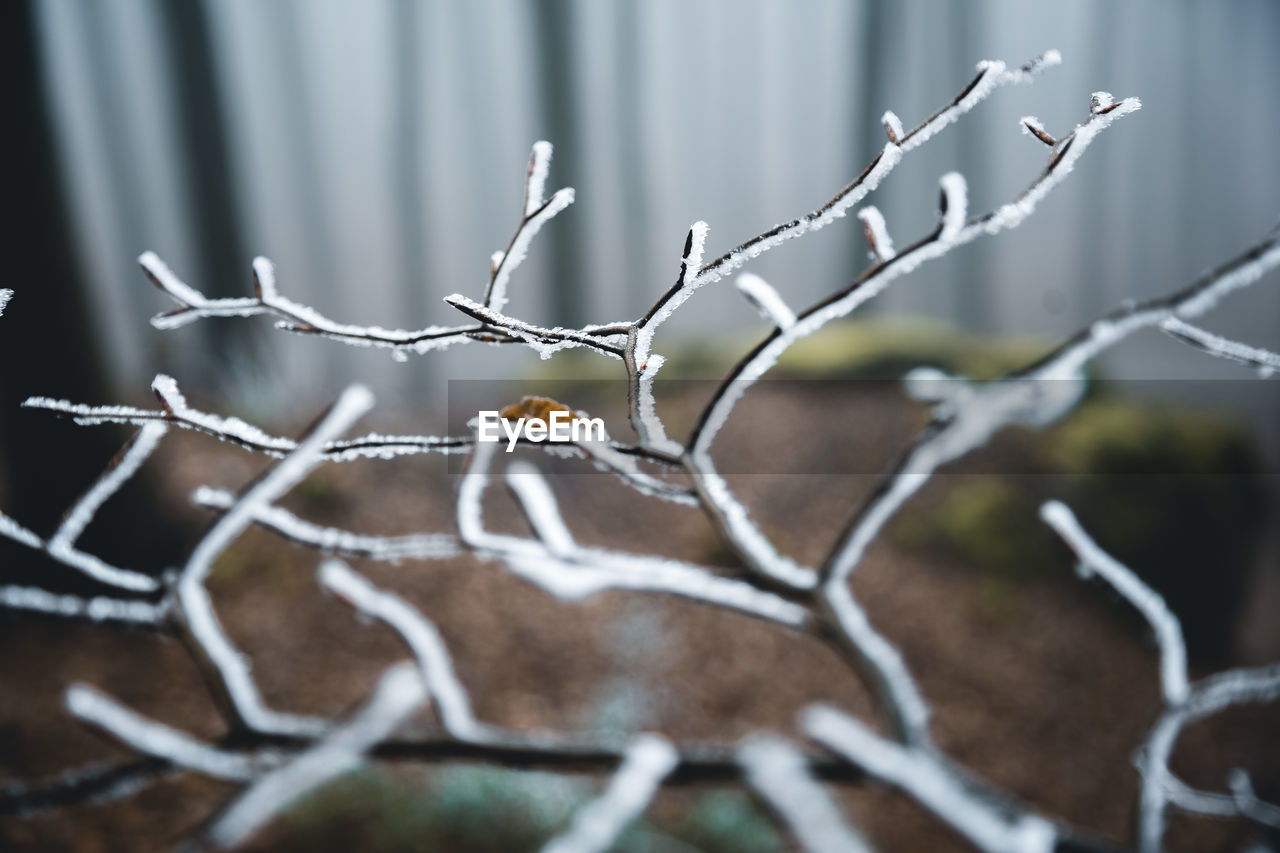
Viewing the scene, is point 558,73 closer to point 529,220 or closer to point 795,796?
point 529,220

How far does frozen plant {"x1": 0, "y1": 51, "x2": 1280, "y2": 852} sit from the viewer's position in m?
0.36

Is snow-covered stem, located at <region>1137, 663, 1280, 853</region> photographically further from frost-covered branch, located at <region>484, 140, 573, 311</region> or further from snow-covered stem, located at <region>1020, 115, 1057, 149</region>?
frost-covered branch, located at <region>484, 140, 573, 311</region>

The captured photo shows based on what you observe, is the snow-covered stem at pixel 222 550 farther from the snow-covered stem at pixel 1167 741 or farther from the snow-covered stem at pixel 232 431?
the snow-covered stem at pixel 1167 741

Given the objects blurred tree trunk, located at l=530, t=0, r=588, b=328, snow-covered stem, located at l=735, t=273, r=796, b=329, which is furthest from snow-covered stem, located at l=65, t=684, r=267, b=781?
blurred tree trunk, located at l=530, t=0, r=588, b=328

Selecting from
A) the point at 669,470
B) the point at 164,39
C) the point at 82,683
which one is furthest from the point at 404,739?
the point at 164,39

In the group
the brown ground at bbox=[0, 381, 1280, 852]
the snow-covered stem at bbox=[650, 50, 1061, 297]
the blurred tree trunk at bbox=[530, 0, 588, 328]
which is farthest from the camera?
the blurred tree trunk at bbox=[530, 0, 588, 328]

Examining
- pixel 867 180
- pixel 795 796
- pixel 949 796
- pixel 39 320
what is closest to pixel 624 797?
pixel 795 796

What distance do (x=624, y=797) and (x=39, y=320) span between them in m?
1.75

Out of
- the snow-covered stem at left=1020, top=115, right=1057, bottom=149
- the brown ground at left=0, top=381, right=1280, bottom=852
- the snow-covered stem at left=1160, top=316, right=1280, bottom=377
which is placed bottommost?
the brown ground at left=0, top=381, right=1280, bottom=852

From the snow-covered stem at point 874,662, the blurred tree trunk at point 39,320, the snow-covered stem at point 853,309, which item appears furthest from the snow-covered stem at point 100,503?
the blurred tree trunk at point 39,320

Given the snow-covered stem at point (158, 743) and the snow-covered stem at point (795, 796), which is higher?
the snow-covered stem at point (158, 743)

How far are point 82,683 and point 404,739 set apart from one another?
1513 millimetres

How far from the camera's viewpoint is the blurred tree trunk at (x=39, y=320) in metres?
1.38

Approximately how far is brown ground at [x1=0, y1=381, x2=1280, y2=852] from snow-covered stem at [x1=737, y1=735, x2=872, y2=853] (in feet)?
2.82
